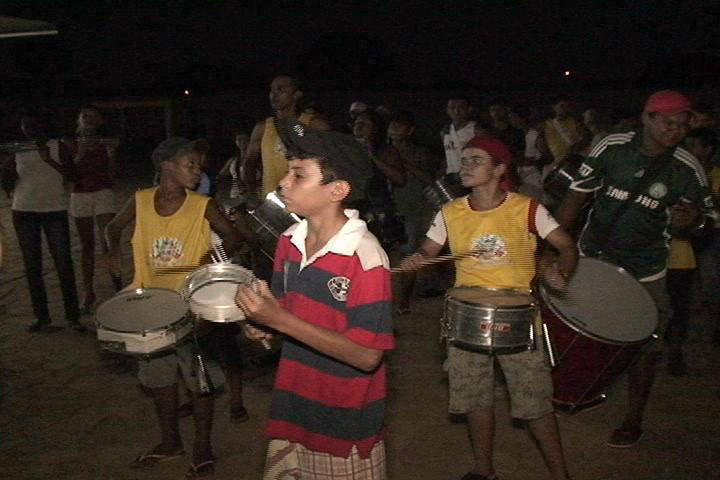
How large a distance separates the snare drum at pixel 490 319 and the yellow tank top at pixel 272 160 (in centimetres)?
253

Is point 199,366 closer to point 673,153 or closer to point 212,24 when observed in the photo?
point 673,153

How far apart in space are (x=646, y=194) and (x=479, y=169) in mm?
1239

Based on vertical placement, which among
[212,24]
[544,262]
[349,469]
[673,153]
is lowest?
[212,24]

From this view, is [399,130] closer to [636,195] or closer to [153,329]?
[636,195]

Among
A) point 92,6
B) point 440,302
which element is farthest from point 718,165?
point 92,6

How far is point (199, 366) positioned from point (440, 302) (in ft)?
14.6

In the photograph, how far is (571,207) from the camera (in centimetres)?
458

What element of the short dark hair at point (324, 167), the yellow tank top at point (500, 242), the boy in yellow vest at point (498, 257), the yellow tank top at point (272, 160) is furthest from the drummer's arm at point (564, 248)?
the yellow tank top at point (272, 160)

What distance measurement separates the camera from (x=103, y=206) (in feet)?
26.0

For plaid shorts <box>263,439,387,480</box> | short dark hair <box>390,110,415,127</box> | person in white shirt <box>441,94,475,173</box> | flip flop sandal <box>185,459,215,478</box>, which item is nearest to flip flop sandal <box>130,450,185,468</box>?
flip flop sandal <box>185,459,215,478</box>

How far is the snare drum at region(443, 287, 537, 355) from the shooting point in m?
3.62

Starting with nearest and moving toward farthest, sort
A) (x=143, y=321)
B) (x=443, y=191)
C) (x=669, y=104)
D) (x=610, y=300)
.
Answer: (x=143, y=321) < (x=610, y=300) < (x=669, y=104) < (x=443, y=191)

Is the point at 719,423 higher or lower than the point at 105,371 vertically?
higher

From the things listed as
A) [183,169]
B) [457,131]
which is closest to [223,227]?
[183,169]
